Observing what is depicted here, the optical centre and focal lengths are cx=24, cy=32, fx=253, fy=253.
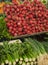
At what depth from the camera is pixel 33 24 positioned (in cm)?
527

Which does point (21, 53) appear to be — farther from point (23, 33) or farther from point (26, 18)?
point (26, 18)

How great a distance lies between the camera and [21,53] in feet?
15.0

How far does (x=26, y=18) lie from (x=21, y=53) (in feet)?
3.22

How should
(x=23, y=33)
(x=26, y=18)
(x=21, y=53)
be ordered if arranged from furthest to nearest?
(x=26, y=18) < (x=23, y=33) < (x=21, y=53)

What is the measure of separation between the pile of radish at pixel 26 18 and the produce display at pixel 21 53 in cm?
36

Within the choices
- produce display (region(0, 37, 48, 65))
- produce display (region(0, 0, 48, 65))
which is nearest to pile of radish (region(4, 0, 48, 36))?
produce display (region(0, 0, 48, 65))

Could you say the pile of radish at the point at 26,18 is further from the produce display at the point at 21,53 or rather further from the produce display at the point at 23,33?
the produce display at the point at 21,53

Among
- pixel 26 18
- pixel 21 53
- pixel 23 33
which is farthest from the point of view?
pixel 26 18

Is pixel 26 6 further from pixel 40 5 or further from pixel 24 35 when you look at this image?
pixel 24 35

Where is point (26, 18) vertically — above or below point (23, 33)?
above

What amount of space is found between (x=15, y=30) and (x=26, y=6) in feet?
2.19

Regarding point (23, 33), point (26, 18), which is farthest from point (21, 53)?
point (26, 18)

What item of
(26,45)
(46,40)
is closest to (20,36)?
(26,45)

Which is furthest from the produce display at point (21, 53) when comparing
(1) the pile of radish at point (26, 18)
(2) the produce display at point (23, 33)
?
(1) the pile of radish at point (26, 18)
